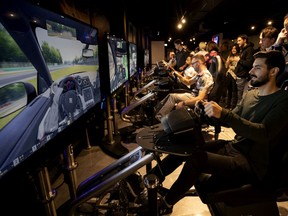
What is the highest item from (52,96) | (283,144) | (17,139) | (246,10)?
(246,10)

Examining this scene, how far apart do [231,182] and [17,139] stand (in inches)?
52.1

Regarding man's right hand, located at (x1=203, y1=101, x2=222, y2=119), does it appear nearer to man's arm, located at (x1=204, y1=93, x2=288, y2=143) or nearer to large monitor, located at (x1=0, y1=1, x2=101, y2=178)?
man's arm, located at (x1=204, y1=93, x2=288, y2=143)

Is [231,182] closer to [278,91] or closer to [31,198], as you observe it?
[278,91]

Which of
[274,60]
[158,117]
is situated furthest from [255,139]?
[158,117]

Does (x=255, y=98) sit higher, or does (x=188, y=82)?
(x=255, y=98)

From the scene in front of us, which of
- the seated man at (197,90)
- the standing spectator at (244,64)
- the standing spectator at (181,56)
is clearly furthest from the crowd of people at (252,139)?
the standing spectator at (181,56)

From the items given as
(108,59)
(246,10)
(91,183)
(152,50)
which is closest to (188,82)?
(108,59)

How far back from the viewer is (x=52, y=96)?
134 centimetres

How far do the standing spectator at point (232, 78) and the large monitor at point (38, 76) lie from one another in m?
3.97

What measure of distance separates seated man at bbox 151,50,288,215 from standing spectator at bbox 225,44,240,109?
3518 mm

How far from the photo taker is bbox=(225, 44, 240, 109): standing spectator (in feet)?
15.8

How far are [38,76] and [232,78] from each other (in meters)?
4.64

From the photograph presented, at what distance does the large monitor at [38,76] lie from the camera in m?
0.93

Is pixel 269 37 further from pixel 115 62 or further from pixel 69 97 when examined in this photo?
pixel 69 97
